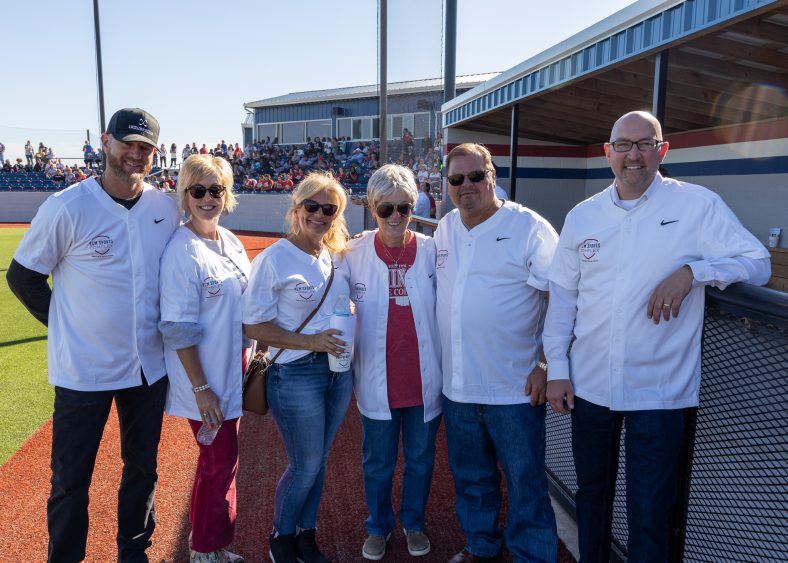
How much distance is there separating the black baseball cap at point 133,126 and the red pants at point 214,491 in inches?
54.5

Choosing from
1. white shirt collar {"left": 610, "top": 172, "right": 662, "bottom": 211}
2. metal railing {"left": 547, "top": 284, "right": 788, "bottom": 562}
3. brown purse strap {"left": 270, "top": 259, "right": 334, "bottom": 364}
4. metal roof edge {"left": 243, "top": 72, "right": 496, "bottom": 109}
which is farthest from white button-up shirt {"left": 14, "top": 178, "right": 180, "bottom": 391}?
metal roof edge {"left": 243, "top": 72, "right": 496, "bottom": 109}

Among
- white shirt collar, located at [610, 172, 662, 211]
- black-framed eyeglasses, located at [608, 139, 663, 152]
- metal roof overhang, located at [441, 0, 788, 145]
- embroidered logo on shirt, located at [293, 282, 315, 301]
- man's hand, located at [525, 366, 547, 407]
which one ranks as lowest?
man's hand, located at [525, 366, 547, 407]

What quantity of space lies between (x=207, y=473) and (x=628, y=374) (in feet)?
6.57

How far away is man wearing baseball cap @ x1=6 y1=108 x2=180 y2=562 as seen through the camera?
2.64 meters

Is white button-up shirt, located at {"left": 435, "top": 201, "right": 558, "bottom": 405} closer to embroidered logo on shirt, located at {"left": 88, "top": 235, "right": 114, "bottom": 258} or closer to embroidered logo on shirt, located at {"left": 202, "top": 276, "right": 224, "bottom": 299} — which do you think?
embroidered logo on shirt, located at {"left": 202, "top": 276, "right": 224, "bottom": 299}

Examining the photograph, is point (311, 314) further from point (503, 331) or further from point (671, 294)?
point (671, 294)

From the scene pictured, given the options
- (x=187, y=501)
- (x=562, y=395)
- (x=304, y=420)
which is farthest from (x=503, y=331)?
(x=187, y=501)

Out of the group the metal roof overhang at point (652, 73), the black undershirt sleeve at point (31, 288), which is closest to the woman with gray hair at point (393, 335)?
the black undershirt sleeve at point (31, 288)

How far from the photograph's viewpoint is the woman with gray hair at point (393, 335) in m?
2.93

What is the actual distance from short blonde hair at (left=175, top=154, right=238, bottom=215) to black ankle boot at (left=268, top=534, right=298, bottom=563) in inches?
66.8

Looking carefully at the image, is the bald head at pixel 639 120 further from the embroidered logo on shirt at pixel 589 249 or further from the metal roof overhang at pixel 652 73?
the metal roof overhang at pixel 652 73

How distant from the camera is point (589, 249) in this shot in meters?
2.35

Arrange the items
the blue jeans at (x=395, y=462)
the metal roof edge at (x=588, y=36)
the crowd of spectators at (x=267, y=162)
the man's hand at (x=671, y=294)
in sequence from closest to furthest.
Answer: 1. the man's hand at (x=671, y=294)
2. the blue jeans at (x=395, y=462)
3. the metal roof edge at (x=588, y=36)
4. the crowd of spectators at (x=267, y=162)

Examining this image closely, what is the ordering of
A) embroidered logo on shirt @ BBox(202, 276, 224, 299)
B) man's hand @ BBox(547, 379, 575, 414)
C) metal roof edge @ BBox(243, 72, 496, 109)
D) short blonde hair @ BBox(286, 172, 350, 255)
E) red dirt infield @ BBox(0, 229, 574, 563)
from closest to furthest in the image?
man's hand @ BBox(547, 379, 575, 414) → embroidered logo on shirt @ BBox(202, 276, 224, 299) → short blonde hair @ BBox(286, 172, 350, 255) → red dirt infield @ BBox(0, 229, 574, 563) → metal roof edge @ BBox(243, 72, 496, 109)
